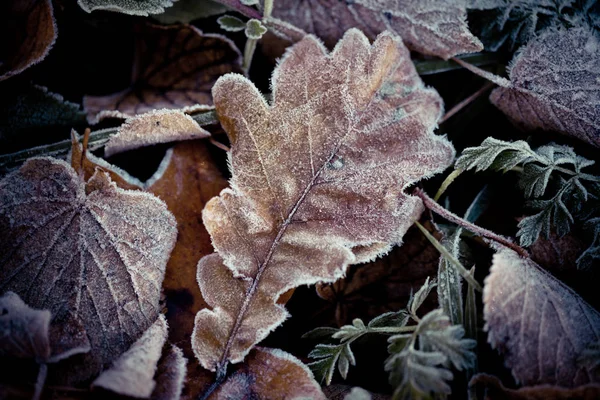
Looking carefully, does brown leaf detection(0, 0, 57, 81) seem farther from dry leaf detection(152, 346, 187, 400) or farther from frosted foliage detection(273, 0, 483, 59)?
dry leaf detection(152, 346, 187, 400)

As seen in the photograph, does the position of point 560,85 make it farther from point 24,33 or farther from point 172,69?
point 24,33

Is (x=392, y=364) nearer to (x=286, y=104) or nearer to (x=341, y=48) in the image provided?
(x=286, y=104)

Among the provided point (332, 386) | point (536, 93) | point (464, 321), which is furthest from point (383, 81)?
point (332, 386)

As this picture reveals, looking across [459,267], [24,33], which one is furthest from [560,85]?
[24,33]

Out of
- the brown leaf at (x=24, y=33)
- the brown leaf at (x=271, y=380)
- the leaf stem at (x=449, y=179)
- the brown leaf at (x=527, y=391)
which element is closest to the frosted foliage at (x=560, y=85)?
the leaf stem at (x=449, y=179)

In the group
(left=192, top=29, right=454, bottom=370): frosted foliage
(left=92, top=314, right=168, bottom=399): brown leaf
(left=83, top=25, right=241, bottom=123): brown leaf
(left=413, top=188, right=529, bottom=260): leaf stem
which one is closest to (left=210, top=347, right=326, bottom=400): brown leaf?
(left=192, top=29, right=454, bottom=370): frosted foliage
